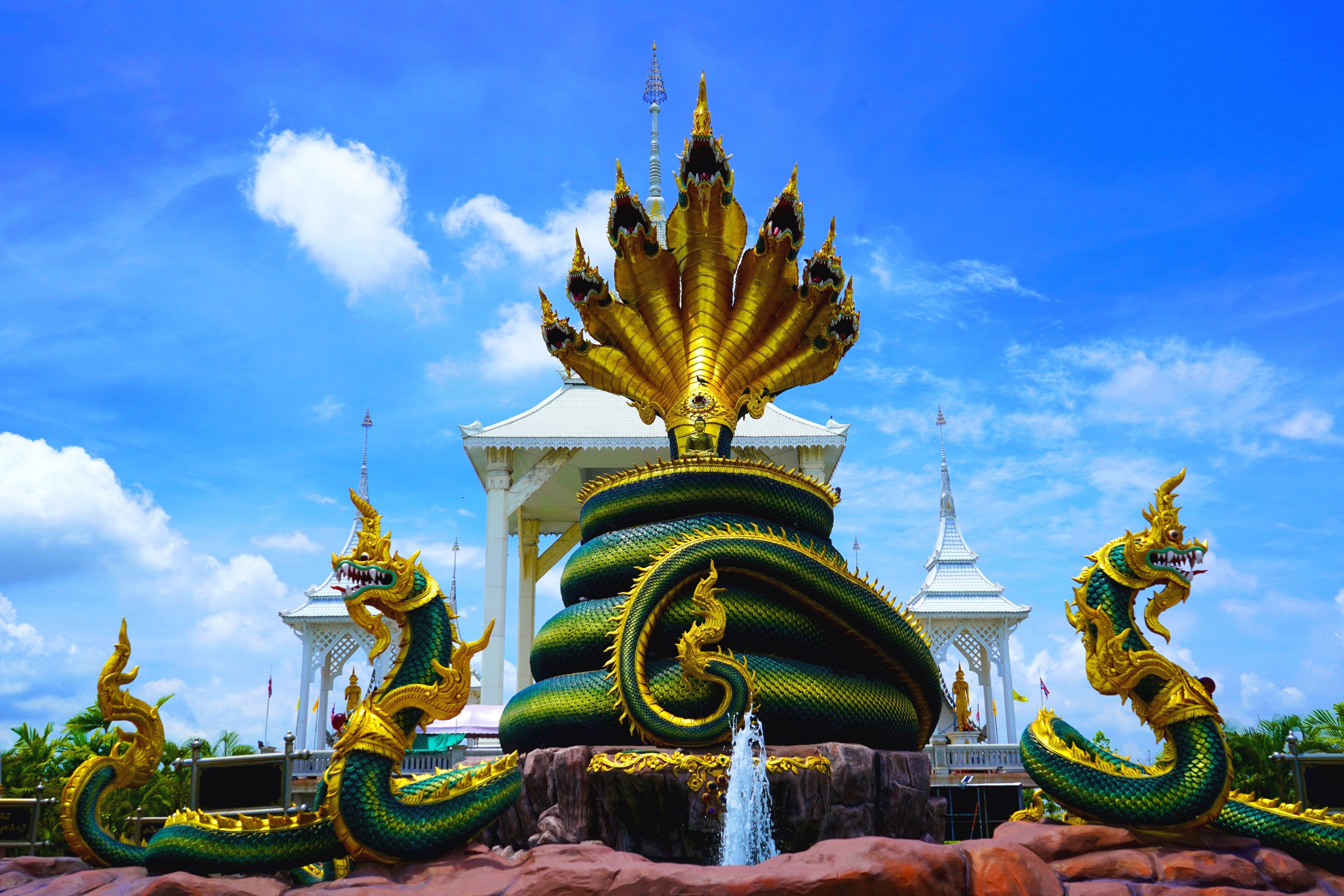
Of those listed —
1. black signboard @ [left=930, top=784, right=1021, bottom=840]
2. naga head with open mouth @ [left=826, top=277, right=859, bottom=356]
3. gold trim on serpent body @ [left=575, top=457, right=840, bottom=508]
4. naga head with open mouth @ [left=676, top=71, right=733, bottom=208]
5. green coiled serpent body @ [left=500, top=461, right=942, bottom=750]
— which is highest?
naga head with open mouth @ [left=676, top=71, right=733, bottom=208]

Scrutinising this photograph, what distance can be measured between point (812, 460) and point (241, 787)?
43.9 feet

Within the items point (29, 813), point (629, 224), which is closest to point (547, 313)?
point (629, 224)

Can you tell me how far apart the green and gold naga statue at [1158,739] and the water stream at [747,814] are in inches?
71.9

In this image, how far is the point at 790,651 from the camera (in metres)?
7.66

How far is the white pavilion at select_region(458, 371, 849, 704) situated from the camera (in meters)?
19.8

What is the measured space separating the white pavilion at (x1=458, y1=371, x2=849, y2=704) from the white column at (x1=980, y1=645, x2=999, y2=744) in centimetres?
676

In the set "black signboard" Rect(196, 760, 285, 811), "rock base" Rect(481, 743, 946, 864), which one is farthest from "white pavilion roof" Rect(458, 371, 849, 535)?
"rock base" Rect(481, 743, 946, 864)

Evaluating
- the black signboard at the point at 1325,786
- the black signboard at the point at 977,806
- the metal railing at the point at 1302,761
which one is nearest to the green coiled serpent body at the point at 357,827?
the metal railing at the point at 1302,761

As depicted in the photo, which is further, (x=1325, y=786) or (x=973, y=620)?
(x=973, y=620)

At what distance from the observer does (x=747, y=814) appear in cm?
666

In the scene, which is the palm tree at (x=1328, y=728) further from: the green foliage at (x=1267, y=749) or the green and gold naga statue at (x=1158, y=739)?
the green and gold naga statue at (x=1158, y=739)

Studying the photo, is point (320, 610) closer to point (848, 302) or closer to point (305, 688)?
point (305, 688)

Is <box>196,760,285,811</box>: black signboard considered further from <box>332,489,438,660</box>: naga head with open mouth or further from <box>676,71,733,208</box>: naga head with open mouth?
<box>676,71,733,208</box>: naga head with open mouth

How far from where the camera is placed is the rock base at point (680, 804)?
22.1 ft
